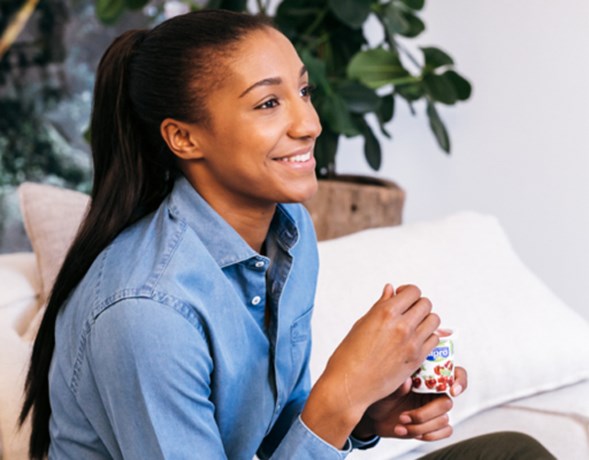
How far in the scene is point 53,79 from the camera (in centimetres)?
285

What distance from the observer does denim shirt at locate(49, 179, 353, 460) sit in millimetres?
1019

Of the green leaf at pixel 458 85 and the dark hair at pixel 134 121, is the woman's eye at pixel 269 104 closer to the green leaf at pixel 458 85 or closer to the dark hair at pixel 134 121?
the dark hair at pixel 134 121

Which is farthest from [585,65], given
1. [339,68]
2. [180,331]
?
[180,331]

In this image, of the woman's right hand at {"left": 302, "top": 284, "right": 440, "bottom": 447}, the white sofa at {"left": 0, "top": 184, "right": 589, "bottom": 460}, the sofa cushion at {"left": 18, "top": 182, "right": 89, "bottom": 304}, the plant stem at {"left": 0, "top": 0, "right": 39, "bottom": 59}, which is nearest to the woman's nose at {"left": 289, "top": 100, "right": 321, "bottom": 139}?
the woman's right hand at {"left": 302, "top": 284, "right": 440, "bottom": 447}

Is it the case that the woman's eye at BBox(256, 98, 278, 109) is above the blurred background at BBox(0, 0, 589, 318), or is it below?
above

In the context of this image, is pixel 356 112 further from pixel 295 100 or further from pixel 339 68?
pixel 295 100

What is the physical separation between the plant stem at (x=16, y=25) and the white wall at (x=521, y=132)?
1.27 meters

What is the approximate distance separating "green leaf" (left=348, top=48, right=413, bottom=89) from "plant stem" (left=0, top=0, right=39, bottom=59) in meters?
0.98

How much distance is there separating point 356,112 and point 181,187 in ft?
4.57

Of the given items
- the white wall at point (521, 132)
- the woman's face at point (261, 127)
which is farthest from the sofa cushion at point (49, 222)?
the white wall at point (521, 132)

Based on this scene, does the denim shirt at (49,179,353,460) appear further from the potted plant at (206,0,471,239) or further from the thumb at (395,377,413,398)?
the potted plant at (206,0,471,239)

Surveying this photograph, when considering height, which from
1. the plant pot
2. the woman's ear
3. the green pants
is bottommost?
the plant pot

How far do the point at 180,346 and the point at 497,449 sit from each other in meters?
0.59

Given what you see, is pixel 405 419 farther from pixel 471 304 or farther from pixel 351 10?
pixel 351 10
